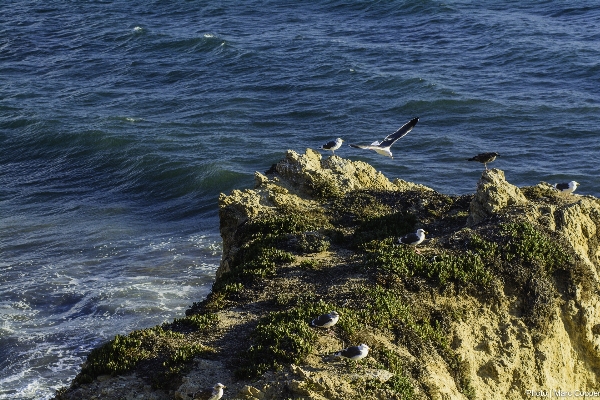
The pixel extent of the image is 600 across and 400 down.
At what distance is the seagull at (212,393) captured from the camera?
37.0 feet

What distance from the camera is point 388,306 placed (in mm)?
13773

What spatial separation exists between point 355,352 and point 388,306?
74.7 inches

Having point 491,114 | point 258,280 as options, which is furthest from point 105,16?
point 258,280

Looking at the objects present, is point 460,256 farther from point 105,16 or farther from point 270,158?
point 105,16

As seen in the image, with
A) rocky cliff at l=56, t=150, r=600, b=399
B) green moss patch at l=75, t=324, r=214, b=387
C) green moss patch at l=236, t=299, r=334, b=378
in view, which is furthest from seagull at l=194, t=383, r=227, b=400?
green moss patch at l=75, t=324, r=214, b=387

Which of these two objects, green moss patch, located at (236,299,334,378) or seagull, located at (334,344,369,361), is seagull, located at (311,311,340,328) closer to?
green moss patch, located at (236,299,334,378)

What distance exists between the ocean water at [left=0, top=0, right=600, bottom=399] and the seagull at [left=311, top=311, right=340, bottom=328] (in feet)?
29.4

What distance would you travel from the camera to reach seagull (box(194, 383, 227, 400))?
11.3 meters

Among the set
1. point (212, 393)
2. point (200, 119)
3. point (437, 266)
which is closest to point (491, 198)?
point (437, 266)

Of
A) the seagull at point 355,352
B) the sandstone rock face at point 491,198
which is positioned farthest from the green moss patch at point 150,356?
the sandstone rock face at point 491,198

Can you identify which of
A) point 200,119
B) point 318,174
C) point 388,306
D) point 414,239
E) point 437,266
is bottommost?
point 200,119

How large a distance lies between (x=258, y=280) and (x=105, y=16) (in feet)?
166

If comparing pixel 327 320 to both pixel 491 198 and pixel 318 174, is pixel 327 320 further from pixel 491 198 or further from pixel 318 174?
pixel 318 174

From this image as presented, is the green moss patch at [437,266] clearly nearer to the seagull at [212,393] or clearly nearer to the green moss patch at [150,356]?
the green moss patch at [150,356]
